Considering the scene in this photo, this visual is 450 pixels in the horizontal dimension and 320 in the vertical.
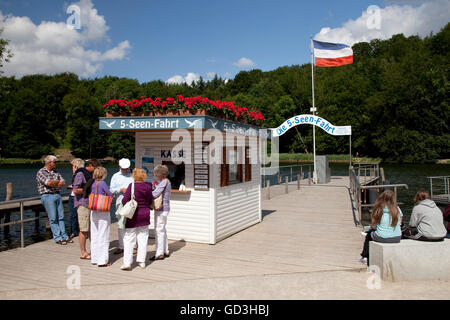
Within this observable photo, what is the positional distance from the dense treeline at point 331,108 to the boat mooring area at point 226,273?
50006 millimetres

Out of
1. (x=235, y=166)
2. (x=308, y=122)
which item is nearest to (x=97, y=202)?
(x=235, y=166)

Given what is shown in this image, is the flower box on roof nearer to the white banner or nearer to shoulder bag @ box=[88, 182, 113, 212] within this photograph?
shoulder bag @ box=[88, 182, 113, 212]

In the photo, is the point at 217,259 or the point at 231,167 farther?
the point at 231,167

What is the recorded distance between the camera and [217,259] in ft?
24.0

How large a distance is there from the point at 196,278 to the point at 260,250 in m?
2.17

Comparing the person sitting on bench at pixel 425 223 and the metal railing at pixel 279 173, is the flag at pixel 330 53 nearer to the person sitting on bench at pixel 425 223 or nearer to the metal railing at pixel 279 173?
the metal railing at pixel 279 173

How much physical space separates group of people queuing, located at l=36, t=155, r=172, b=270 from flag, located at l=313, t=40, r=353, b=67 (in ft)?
54.8

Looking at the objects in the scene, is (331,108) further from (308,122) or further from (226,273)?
(226,273)

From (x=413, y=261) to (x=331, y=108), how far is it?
66132 mm

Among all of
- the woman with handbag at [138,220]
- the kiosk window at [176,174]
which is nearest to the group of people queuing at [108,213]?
the woman with handbag at [138,220]

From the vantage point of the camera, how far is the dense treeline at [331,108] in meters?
58.2

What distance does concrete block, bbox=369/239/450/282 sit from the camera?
6.04 m

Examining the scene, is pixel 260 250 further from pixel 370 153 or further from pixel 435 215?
pixel 370 153
